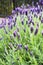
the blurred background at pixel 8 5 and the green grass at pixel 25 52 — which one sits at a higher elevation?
the green grass at pixel 25 52

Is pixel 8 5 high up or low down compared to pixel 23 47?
down

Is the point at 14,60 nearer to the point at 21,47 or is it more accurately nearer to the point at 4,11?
the point at 21,47

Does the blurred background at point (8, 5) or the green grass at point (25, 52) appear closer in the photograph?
the green grass at point (25, 52)

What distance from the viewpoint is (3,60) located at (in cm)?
262

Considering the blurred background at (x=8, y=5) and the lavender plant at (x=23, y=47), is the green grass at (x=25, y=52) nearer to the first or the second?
the lavender plant at (x=23, y=47)

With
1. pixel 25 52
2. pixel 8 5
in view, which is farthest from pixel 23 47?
pixel 8 5

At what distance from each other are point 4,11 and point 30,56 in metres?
6.89

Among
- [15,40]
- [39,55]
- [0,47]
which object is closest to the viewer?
[39,55]

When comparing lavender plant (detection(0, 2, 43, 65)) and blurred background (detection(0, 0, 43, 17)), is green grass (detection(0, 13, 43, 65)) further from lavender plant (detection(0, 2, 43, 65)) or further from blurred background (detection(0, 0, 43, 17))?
blurred background (detection(0, 0, 43, 17))

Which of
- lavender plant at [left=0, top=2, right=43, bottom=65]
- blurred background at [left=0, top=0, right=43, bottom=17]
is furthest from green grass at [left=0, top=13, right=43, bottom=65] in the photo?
blurred background at [left=0, top=0, right=43, bottom=17]

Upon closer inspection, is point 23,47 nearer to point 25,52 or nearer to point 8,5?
point 25,52

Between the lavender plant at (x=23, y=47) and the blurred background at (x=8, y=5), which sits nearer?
the lavender plant at (x=23, y=47)

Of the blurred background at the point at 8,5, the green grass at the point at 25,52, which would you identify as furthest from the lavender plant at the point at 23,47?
the blurred background at the point at 8,5

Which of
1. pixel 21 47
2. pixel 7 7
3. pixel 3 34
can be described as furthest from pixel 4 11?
pixel 21 47
